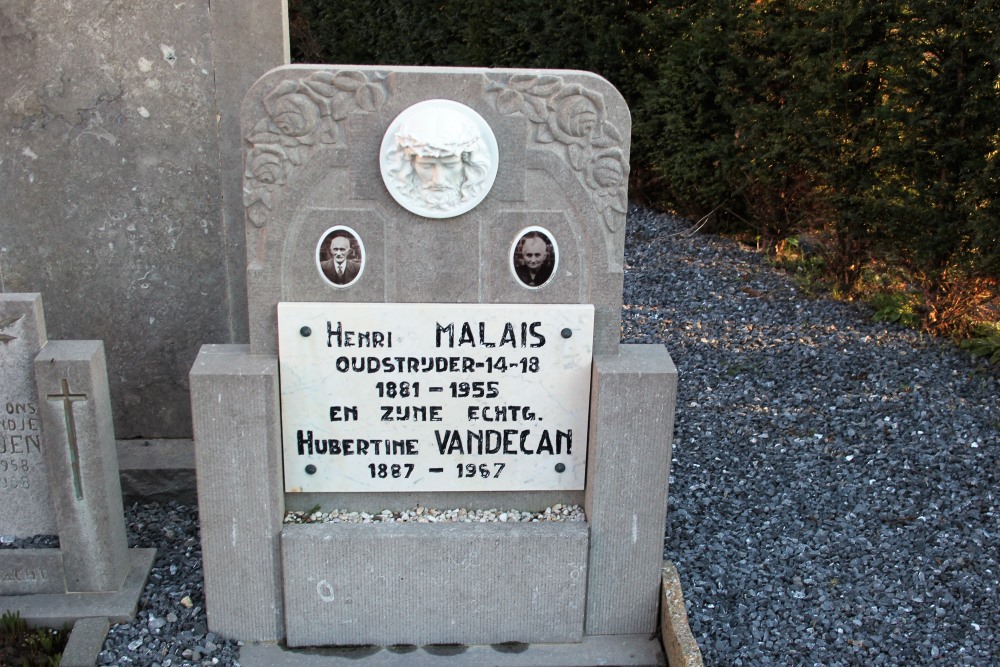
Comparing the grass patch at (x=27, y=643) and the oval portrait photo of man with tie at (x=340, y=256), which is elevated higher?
the oval portrait photo of man with tie at (x=340, y=256)

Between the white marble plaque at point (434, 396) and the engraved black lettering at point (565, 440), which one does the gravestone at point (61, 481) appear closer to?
the white marble plaque at point (434, 396)

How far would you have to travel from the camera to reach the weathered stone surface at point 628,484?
3.30 meters

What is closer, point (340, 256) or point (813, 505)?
point (340, 256)

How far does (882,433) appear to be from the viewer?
4750 millimetres

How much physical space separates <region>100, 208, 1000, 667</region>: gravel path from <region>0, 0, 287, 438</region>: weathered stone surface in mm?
959

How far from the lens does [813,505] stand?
13.7ft

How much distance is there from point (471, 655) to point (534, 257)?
4.91 feet

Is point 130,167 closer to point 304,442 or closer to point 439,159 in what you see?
point 304,442

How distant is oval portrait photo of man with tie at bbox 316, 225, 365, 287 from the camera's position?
3242 mm

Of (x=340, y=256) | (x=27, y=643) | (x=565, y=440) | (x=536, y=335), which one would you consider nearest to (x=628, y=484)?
(x=565, y=440)

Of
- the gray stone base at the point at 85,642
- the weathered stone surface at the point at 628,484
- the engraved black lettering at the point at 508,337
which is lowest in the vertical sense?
the gray stone base at the point at 85,642

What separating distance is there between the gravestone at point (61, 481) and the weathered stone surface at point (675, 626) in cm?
200

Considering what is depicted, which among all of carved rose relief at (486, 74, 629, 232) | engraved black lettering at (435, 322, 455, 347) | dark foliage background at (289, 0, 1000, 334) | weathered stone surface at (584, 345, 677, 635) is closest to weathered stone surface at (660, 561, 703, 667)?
weathered stone surface at (584, 345, 677, 635)

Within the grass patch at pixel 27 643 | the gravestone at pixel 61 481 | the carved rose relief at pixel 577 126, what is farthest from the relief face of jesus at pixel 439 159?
the grass patch at pixel 27 643
